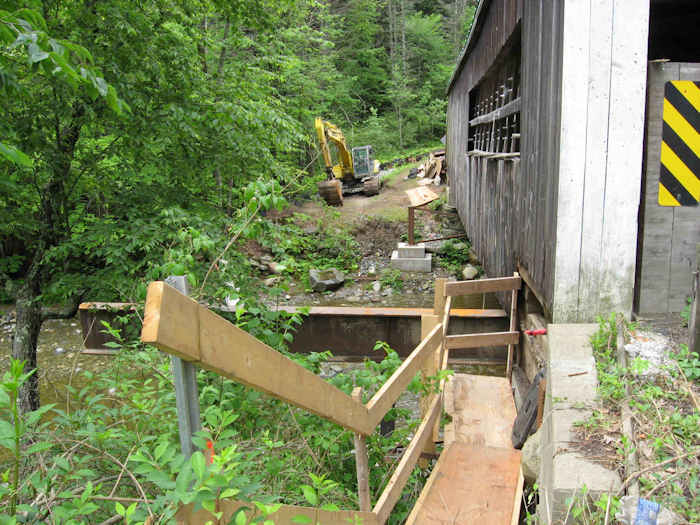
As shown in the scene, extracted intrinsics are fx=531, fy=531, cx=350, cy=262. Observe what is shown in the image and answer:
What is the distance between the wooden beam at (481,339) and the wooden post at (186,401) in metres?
A: 3.72

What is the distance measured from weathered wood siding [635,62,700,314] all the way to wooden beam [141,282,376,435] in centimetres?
254

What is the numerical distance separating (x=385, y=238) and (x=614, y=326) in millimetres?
12322

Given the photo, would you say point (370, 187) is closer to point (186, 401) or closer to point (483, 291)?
point (483, 291)

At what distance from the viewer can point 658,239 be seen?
3422 mm

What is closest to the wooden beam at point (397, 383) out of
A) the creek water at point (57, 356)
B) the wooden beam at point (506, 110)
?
the wooden beam at point (506, 110)

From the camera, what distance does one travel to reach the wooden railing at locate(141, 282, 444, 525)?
41.6 inches

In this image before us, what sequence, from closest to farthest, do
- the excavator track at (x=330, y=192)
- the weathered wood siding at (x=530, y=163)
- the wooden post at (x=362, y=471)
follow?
the wooden post at (x=362, y=471)
the weathered wood siding at (x=530, y=163)
the excavator track at (x=330, y=192)

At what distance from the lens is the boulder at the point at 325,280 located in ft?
38.3

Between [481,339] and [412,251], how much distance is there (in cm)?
807

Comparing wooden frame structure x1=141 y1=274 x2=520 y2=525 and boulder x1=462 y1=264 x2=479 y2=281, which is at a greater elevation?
wooden frame structure x1=141 y1=274 x2=520 y2=525


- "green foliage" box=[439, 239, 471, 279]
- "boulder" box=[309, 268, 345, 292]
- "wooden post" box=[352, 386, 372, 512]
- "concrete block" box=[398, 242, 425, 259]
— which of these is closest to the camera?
"wooden post" box=[352, 386, 372, 512]

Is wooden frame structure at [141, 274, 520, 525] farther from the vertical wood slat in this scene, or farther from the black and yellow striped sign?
the black and yellow striped sign

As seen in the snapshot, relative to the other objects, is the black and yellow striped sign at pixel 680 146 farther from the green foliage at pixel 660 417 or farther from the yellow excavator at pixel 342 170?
the yellow excavator at pixel 342 170

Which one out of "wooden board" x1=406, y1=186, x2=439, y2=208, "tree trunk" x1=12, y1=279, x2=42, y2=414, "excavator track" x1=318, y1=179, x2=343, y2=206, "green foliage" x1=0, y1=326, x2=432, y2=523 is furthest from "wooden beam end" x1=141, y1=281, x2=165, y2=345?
"excavator track" x1=318, y1=179, x2=343, y2=206
